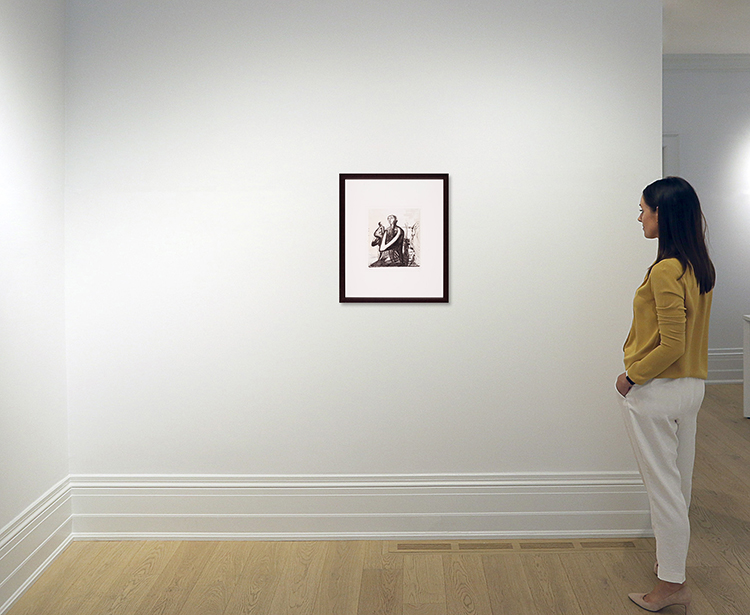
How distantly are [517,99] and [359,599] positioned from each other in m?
2.29

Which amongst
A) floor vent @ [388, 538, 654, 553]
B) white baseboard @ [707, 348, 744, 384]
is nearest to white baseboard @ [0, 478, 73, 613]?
floor vent @ [388, 538, 654, 553]

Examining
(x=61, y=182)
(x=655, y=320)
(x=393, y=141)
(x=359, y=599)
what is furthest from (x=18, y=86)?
(x=655, y=320)

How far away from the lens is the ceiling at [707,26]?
11.9 feet

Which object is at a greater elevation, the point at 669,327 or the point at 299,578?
the point at 669,327

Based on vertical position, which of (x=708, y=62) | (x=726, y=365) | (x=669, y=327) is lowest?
(x=726, y=365)

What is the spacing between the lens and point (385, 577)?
2.58 meters

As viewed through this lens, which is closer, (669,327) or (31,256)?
(669,327)

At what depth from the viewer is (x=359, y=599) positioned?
2420mm

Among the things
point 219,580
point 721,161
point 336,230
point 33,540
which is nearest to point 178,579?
point 219,580

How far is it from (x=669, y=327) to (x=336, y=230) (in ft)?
4.87

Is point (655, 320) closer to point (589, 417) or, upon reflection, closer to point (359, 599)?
point (589, 417)

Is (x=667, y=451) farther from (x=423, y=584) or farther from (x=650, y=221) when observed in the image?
(x=423, y=584)

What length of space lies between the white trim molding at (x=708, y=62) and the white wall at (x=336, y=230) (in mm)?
3432

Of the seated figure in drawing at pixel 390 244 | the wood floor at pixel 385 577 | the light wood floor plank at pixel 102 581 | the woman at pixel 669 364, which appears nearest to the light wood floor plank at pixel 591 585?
the wood floor at pixel 385 577
